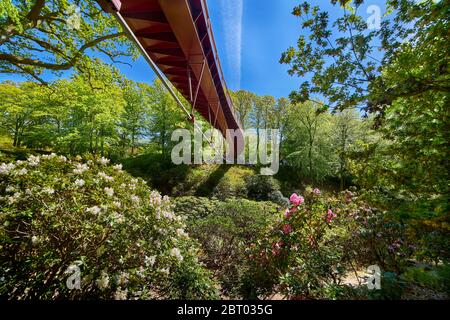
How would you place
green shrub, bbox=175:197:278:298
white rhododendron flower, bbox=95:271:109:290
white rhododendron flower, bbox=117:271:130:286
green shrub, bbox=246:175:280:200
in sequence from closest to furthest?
white rhododendron flower, bbox=95:271:109:290
white rhododendron flower, bbox=117:271:130:286
green shrub, bbox=175:197:278:298
green shrub, bbox=246:175:280:200

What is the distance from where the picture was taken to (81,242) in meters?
2.29

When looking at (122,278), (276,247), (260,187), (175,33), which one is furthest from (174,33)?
(260,187)

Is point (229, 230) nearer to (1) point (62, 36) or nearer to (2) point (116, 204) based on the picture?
(2) point (116, 204)

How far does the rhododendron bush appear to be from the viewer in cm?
209

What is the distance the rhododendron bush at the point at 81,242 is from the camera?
2086 mm

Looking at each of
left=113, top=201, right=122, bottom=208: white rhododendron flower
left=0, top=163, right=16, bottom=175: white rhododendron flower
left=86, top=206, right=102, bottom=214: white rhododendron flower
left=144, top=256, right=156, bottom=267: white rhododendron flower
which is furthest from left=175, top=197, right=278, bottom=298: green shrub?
left=0, top=163, right=16, bottom=175: white rhododendron flower

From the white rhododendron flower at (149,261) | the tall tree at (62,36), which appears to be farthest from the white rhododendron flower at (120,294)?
the tall tree at (62,36)

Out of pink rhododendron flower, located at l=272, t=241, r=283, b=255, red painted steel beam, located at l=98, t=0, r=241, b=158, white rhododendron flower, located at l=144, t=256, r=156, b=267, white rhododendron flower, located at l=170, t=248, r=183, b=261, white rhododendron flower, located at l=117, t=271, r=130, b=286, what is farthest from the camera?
pink rhododendron flower, located at l=272, t=241, r=283, b=255

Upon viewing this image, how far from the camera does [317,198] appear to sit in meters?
3.37

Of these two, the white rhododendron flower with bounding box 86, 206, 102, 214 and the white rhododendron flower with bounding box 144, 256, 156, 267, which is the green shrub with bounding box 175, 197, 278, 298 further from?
the white rhododendron flower with bounding box 86, 206, 102, 214

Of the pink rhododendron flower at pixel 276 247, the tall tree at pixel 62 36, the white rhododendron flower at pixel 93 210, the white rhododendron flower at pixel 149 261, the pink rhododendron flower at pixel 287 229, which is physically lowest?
the pink rhododendron flower at pixel 276 247

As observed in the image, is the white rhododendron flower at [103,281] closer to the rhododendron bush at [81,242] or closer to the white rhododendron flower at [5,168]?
the rhododendron bush at [81,242]
